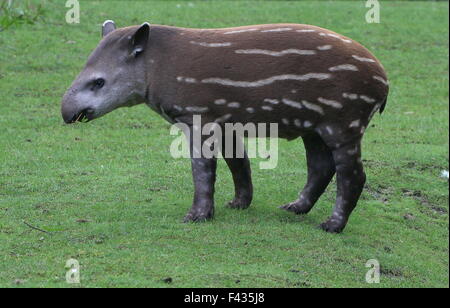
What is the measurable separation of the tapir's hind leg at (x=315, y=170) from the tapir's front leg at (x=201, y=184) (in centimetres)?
112

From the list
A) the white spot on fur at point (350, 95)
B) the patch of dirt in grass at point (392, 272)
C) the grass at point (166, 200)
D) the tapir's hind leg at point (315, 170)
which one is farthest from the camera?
the tapir's hind leg at point (315, 170)

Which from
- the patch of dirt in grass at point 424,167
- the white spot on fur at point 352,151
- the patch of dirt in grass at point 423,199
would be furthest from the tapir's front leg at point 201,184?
the patch of dirt in grass at point 424,167

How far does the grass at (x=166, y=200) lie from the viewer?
7.86 meters

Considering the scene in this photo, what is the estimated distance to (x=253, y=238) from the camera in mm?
8633

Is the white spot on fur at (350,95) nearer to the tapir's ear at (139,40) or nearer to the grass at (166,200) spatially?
the grass at (166,200)

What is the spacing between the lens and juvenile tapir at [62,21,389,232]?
855 centimetres

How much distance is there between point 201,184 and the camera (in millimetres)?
8891

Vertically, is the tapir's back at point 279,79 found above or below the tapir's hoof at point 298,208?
above

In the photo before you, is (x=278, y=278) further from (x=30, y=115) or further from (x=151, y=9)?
(x=151, y=9)

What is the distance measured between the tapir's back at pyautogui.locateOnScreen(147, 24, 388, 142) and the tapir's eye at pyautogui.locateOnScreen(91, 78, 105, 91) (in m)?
0.57

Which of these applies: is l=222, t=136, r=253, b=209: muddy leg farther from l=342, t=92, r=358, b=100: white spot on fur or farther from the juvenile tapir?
l=342, t=92, r=358, b=100: white spot on fur

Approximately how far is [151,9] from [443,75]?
20.6 feet

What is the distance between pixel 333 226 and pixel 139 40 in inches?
107

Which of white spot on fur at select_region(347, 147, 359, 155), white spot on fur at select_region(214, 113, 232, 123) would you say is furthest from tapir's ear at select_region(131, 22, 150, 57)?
white spot on fur at select_region(347, 147, 359, 155)
